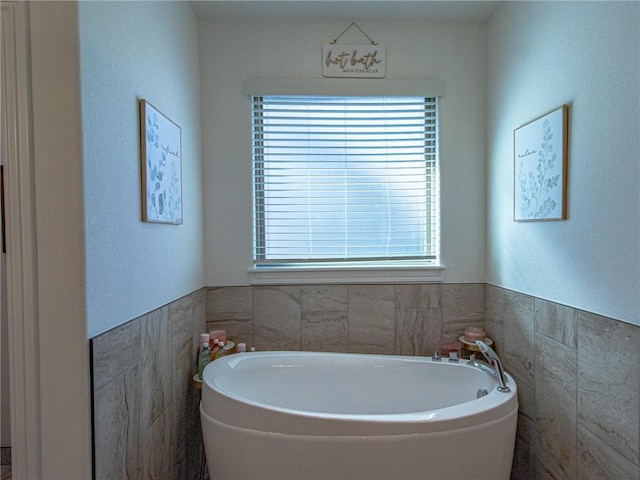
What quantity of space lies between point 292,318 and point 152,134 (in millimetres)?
1226

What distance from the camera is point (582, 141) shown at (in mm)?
1462

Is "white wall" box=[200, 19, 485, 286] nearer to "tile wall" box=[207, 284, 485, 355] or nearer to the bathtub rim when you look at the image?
"tile wall" box=[207, 284, 485, 355]

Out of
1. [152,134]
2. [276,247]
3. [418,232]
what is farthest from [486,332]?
[152,134]

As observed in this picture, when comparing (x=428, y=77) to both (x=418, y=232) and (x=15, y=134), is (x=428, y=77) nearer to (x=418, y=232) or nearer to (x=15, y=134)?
(x=418, y=232)

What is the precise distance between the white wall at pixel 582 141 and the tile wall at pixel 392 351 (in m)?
0.12

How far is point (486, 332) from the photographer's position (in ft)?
7.41

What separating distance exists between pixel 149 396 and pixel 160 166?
0.91 m

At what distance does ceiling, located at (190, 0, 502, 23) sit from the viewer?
205cm

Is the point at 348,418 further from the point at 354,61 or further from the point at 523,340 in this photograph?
the point at 354,61

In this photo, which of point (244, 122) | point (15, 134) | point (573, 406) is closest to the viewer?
point (15, 134)

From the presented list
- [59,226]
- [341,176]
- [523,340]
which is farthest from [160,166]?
[523,340]

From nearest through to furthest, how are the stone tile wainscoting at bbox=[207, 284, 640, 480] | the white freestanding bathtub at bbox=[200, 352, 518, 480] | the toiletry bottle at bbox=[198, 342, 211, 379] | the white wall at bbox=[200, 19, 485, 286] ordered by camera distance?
the stone tile wainscoting at bbox=[207, 284, 640, 480] → the white freestanding bathtub at bbox=[200, 352, 518, 480] → the toiletry bottle at bbox=[198, 342, 211, 379] → the white wall at bbox=[200, 19, 485, 286]

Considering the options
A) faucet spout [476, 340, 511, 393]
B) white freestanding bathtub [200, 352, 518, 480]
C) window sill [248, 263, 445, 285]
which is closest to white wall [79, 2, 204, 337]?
window sill [248, 263, 445, 285]

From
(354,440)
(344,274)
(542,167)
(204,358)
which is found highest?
(542,167)
